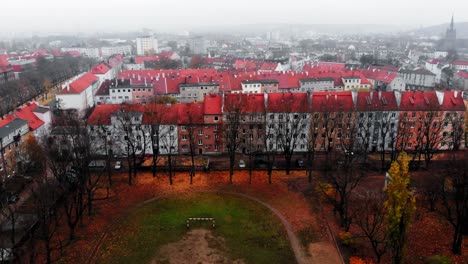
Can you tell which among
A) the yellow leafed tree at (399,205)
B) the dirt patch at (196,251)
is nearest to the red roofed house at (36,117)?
the dirt patch at (196,251)

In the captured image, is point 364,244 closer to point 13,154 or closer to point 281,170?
point 281,170

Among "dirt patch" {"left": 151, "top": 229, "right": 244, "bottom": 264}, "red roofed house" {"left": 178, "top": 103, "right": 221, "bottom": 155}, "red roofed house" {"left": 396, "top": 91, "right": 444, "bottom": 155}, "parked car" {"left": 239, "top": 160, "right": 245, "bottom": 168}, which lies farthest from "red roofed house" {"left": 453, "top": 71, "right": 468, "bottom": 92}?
"dirt patch" {"left": 151, "top": 229, "right": 244, "bottom": 264}

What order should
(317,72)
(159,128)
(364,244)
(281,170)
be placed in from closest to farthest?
(364,244) < (281,170) < (159,128) < (317,72)

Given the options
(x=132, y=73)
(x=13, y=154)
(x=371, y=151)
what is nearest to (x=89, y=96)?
(x=132, y=73)

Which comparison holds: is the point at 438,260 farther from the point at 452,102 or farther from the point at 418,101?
the point at 452,102

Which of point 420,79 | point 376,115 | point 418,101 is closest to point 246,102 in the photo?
point 376,115
